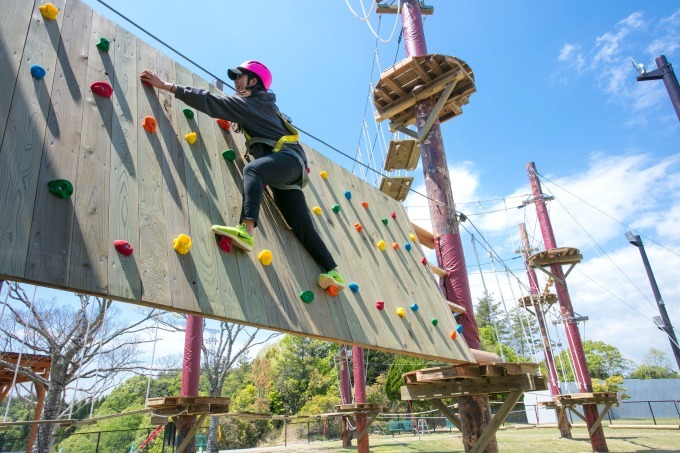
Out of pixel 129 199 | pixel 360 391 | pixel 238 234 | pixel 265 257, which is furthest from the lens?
pixel 360 391

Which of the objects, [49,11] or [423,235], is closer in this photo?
[49,11]

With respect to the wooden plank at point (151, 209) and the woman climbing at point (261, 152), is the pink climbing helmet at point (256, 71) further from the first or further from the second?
the wooden plank at point (151, 209)

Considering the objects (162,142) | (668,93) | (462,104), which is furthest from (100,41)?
(668,93)

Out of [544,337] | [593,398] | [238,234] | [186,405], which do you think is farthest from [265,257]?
[544,337]

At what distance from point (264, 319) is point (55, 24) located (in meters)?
1.91

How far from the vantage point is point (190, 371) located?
764 cm

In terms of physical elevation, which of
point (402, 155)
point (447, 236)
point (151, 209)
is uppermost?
point (402, 155)

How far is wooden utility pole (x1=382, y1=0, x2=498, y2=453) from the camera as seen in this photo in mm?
4141

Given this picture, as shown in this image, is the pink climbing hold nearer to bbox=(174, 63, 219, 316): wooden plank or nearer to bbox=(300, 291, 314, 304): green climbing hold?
bbox=(174, 63, 219, 316): wooden plank

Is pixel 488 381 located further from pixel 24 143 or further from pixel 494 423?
pixel 24 143

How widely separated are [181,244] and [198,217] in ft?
0.93

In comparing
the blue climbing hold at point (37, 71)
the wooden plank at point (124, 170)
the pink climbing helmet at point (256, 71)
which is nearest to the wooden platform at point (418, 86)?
the pink climbing helmet at point (256, 71)

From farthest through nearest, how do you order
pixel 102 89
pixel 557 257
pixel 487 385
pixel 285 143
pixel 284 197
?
pixel 557 257
pixel 487 385
pixel 284 197
pixel 285 143
pixel 102 89

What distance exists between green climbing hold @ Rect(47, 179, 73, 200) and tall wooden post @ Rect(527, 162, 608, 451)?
38.7ft
